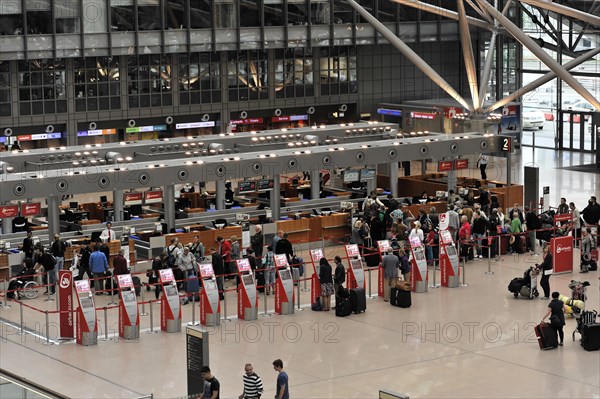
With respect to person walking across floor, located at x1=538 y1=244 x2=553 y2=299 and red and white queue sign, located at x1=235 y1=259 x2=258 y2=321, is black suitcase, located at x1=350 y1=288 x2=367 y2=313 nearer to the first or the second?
red and white queue sign, located at x1=235 y1=259 x2=258 y2=321

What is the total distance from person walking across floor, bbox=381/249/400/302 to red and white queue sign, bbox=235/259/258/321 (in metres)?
3.23

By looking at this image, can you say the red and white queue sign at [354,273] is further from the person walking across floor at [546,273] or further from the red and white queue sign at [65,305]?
the red and white queue sign at [65,305]

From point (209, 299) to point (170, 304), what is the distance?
0.86 metres

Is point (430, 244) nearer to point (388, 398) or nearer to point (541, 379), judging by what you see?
point (541, 379)

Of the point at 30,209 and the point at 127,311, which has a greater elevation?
the point at 30,209

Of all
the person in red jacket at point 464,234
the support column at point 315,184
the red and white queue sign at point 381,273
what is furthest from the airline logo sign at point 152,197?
the person in red jacket at point 464,234

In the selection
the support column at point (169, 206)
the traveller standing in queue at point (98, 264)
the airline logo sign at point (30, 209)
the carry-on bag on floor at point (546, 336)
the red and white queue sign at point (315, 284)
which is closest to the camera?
the carry-on bag on floor at point (546, 336)

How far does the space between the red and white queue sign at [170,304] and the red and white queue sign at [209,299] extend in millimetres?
602

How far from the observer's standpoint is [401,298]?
28984mm

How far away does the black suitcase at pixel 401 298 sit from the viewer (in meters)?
28.9

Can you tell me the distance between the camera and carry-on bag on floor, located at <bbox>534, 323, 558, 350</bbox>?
25078mm

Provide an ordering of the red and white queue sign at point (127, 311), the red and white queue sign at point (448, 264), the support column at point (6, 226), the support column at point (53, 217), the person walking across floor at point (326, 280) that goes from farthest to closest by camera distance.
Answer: the support column at point (6, 226), the support column at point (53, 217), the red and white queue sign at point (448, 264), the person walking across floor at point (326, 280), the red and white queue sign at point (127, 311)

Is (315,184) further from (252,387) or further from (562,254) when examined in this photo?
(252,387)

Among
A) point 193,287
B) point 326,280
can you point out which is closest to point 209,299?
point 193,287
